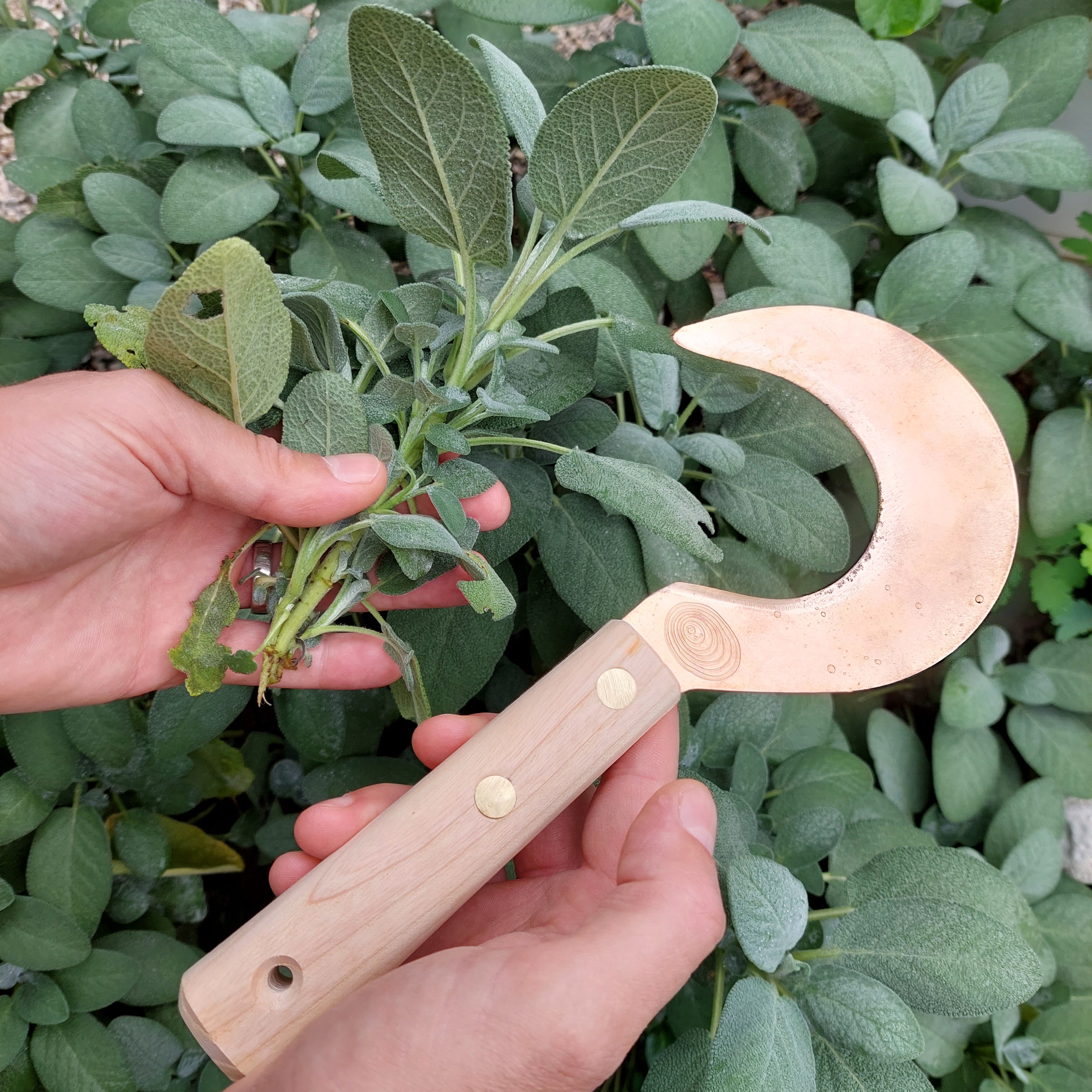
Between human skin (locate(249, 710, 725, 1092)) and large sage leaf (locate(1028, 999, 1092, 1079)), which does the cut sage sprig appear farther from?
large sage leaf (locate(1028, 999, 1092, 1079))

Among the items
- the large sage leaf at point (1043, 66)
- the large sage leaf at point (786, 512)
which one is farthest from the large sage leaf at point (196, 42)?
the large sage leaf at point (1043, 66)

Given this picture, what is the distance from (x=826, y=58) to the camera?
2.96 ft

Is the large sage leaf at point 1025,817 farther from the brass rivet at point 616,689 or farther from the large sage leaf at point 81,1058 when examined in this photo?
→ the large sage leaf at point 81,1058

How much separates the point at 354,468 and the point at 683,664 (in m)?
0.28

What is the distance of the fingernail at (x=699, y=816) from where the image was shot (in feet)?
1.92

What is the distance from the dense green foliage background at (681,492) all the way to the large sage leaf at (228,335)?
0.03m

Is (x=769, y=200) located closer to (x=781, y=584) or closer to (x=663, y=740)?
(x=781, y=584)

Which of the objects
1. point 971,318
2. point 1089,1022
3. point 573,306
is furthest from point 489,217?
point 1089,1022

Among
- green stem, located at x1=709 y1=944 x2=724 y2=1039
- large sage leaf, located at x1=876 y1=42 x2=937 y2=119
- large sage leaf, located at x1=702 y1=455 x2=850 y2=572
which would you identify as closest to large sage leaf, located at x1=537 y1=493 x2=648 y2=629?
large sage leaf, located at x1=702 y1=455 x2=850 y2=572

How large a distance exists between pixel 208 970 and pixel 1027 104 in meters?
1.26

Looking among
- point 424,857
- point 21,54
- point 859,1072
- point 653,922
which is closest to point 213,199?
point 21,54

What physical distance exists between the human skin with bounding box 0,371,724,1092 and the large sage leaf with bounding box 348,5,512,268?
0.17 meters

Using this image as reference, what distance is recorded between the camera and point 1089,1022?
2.92ft

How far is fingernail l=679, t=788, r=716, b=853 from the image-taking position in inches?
23.0
